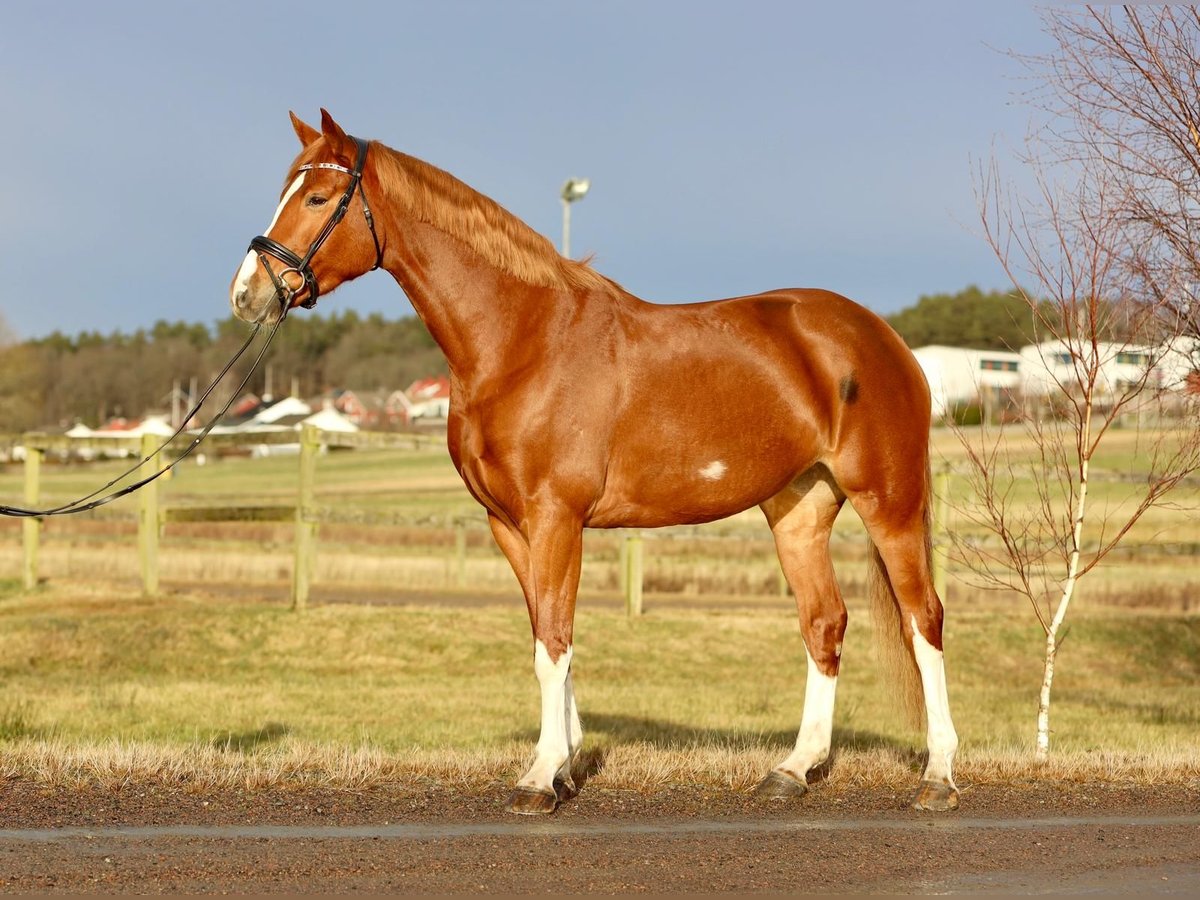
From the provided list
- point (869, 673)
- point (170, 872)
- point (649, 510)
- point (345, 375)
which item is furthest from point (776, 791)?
point (345, 375)

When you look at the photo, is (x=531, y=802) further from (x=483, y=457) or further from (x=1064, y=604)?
(x=1064, y=604)

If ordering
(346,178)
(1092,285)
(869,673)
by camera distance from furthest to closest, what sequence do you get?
(869,673), (1092,285), (346,178)

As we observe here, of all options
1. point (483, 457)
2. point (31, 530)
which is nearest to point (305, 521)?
point (31, 530)

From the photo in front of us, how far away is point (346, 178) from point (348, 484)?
183ft

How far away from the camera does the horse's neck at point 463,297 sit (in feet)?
19.0

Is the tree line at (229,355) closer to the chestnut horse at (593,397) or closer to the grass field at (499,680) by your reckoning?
the grass field at (499,680)

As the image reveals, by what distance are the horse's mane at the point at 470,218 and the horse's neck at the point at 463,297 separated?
5cm

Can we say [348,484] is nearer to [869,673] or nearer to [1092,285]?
[869,673]

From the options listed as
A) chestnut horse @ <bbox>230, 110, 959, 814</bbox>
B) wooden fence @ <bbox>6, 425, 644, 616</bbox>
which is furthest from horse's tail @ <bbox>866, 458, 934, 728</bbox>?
wooden fence @ <bbox>6, 425, 644, 616</bbox>

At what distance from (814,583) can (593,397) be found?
1679 millimetres

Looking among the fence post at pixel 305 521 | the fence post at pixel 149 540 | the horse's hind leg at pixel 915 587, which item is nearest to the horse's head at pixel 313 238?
the horse's hind leg at pixel 915 587

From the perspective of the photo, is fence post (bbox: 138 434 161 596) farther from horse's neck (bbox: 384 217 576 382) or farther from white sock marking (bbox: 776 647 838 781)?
white sock marking (bbox: 776 647 838 781)

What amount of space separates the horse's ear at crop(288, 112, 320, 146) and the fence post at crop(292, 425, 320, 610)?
8656mm

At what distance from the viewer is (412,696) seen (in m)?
11.8
